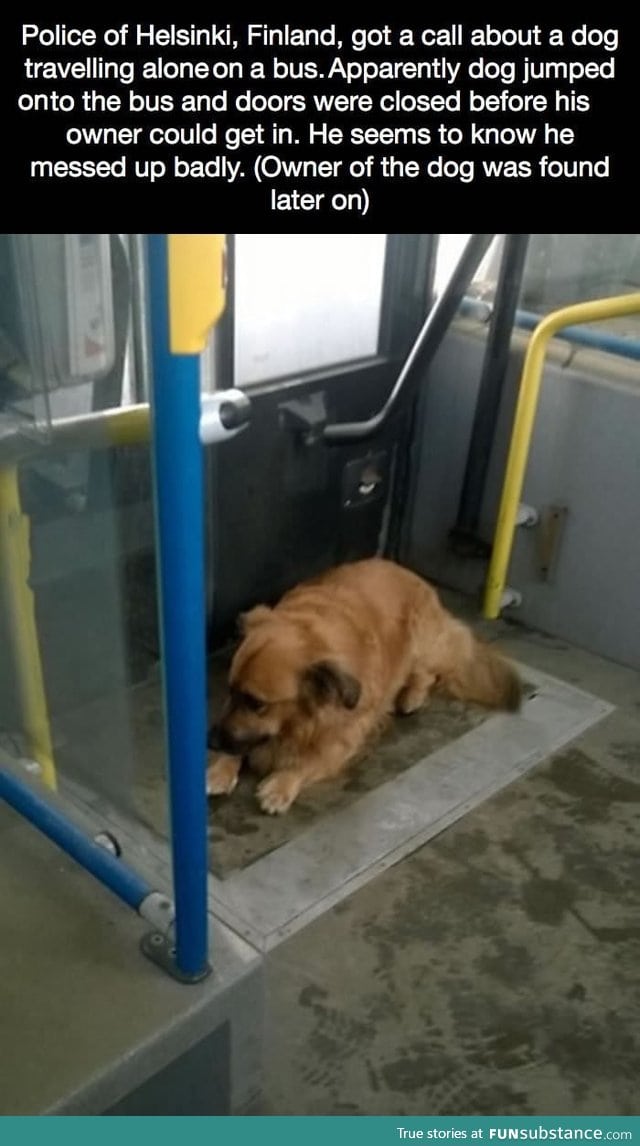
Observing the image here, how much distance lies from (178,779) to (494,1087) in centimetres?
69

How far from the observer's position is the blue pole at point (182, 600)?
0.76 meters

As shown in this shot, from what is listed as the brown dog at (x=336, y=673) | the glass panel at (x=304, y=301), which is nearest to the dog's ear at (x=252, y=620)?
the brown dog at (x=336, y=673)

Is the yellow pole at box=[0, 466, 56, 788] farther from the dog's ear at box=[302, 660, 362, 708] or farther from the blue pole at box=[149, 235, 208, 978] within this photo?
the dog's ear at box=[302, 660, 362, 708]

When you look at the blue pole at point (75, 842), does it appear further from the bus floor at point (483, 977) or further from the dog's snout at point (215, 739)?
the dog's snout at point (215, 739)

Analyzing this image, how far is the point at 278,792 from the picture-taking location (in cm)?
176

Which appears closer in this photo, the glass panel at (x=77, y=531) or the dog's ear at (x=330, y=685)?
the glass panel at (x=77, y=531)

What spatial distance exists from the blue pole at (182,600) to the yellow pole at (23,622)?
0.38 m

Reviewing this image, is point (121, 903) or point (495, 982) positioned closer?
point (121, 903)

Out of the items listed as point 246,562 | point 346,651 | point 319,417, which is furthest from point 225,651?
point 319,417

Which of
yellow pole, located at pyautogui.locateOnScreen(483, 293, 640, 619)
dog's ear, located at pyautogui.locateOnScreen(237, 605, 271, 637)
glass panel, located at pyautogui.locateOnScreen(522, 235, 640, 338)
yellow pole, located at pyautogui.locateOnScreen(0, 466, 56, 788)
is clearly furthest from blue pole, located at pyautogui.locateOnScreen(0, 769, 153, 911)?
glass panel, located at pyautogui.locateOnScreen(522, 235, 640, 338)

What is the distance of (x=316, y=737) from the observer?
71.9 inches

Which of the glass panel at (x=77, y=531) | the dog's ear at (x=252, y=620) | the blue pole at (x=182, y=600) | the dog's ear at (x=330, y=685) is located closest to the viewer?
the blue pole at (x=182, y=600)
